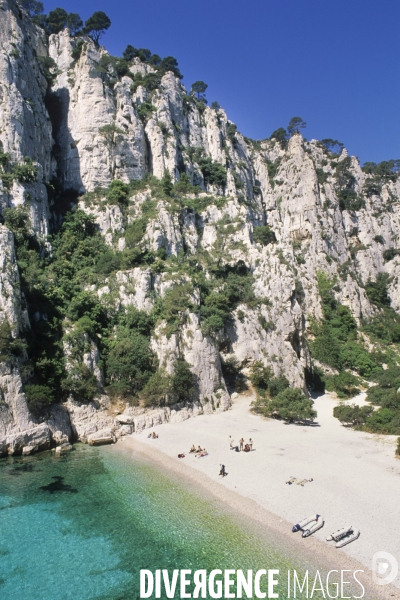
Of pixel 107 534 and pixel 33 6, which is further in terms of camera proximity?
pixel 33 6

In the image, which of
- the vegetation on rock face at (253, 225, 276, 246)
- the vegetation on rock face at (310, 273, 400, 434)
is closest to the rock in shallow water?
the vegetation on rock face at (310, 273, 400, 434)

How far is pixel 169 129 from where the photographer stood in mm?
62281

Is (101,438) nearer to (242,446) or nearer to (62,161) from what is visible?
(242,446)

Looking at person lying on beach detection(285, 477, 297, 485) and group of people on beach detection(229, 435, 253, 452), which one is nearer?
person lying on beach detection(285, 477, 297, 485)

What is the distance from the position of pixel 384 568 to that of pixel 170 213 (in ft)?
141

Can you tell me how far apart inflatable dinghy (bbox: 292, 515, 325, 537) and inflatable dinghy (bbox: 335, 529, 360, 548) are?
1101 millimetres

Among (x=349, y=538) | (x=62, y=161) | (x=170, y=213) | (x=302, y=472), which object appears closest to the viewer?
(x=349, y=538)

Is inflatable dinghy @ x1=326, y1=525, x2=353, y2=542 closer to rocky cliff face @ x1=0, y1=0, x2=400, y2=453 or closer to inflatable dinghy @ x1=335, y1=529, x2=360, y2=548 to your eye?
inflatable dinghy @ x1=335, y1=529, x2=360, y2=548

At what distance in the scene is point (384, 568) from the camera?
41.7 feet

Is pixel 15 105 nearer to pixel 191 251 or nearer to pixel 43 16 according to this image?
pixel 191 251

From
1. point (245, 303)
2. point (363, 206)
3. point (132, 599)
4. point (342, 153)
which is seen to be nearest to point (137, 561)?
point (132, 599)

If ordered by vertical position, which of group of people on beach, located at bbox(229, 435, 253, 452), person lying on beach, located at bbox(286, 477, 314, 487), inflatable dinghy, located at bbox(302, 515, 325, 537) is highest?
group of people on beach, located at bbox(229, 435, 253, 452)


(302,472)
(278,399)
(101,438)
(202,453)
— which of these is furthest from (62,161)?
(302,472)

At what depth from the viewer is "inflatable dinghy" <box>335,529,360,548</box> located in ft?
46.1
